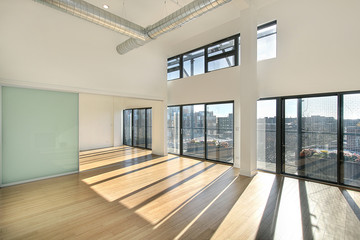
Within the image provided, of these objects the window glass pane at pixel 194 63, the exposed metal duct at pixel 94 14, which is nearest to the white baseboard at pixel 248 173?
the window glass pane at pixel 194 63

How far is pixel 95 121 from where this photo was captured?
8922mm

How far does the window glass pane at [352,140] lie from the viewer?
3.67m

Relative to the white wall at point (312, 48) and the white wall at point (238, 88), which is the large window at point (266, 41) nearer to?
the white wall at point (312, 48)

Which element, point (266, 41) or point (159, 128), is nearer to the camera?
point (266, 41)

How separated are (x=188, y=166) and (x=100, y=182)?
248 cm

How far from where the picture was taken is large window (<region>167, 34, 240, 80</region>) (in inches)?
215

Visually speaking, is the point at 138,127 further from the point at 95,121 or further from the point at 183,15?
the point at 183,15

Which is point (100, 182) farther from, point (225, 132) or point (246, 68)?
point (246, 68)

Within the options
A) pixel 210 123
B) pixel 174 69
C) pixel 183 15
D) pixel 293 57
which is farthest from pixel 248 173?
pixel 174 69

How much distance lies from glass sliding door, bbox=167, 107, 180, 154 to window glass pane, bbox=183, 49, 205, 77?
148cm

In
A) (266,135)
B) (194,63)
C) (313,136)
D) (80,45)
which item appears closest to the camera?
(313,136)

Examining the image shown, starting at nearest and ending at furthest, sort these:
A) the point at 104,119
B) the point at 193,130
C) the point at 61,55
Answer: the point at 61,55 < the point at 193,130 < the point at 104,119

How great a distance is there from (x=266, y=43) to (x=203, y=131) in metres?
3.23

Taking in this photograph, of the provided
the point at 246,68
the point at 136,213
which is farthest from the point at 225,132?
the point at 136,213
